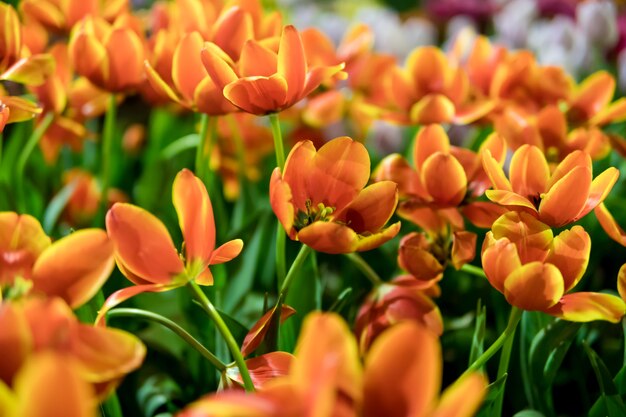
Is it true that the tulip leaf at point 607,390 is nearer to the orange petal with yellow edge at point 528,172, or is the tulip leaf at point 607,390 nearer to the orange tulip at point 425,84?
the orange petal with yellow edge at point 528,172

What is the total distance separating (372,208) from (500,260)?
0.06 meters

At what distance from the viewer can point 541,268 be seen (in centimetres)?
31

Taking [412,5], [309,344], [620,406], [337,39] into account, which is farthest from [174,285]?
[412,5]

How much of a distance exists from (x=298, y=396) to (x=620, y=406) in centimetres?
22

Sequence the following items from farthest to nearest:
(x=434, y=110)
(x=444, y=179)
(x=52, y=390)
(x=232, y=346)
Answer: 1. (x=434, y=110)
2. (x=444, y=179)
3. (x=232, y=346)
4. (x=52, y=390)

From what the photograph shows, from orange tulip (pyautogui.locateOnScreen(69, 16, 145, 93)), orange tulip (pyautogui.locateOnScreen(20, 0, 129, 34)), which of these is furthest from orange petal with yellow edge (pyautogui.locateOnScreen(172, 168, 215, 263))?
orange tulip (pyautogui.locateOnScreen(20, 0, 129, 34))

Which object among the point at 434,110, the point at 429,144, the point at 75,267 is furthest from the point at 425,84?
the point at 75,267

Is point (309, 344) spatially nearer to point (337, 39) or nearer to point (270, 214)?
point (270, 214)

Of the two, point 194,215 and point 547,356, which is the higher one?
point 194,215

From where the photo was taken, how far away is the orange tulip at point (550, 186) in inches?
13.4

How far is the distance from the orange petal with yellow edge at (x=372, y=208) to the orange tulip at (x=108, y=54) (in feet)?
0.76

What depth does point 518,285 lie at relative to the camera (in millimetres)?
315

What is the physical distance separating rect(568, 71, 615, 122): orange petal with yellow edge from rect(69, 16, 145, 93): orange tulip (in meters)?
0.32

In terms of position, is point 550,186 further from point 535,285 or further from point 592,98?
point 592,98
